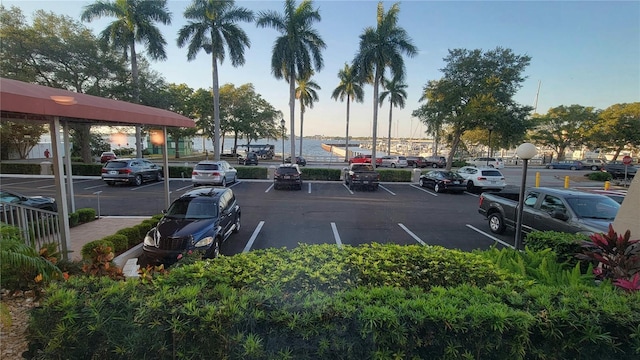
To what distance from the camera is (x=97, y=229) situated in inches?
328

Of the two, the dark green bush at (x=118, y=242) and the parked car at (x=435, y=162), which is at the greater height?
the parked car at (x=435, y=162)

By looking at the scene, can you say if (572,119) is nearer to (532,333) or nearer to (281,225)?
(281,225)

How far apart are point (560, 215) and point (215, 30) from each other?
2428 centimetres

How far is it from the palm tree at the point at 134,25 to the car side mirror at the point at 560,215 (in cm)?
2487

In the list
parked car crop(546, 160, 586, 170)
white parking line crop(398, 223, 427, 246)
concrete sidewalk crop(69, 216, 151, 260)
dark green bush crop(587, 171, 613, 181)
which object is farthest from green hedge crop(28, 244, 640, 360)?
parked car crop(546, 160, 586, 170)

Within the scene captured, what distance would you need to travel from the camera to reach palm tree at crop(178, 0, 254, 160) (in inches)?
868

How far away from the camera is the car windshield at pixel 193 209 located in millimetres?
6758

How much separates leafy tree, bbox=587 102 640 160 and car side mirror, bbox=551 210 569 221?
2005 inches

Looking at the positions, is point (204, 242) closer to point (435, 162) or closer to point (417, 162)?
point (417, 162)

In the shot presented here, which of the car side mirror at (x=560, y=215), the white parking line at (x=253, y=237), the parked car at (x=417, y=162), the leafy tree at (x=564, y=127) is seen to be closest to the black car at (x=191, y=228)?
the white parking line at (x=253, y=237)

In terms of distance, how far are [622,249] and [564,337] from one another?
2.62m

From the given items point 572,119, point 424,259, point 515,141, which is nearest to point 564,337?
point 424,259

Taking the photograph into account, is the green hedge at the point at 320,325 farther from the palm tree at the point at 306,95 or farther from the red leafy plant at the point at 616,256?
the palm tree at the point at 306,95

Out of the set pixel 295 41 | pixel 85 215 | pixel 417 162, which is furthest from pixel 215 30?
pixel 417 162
